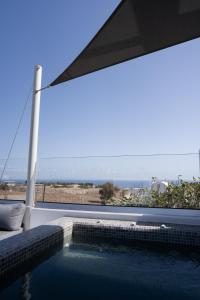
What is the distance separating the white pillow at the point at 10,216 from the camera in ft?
15.3

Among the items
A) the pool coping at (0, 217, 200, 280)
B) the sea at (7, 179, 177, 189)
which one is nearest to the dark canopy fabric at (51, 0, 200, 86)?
the pool coping at (0, 217, 200, 280)

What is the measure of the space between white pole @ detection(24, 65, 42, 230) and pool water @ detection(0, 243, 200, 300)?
4.89 ft

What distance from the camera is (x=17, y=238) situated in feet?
12.3

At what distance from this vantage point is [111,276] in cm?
344

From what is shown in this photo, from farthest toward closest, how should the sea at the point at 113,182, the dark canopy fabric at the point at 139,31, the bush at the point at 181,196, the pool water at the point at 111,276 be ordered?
the sea at the point at 113,182, the bush at the point at 181,196, the dark canopy fabric at the point at 139,31, the pool water at the point at 111,276

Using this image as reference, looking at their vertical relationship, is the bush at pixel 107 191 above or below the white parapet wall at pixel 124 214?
above

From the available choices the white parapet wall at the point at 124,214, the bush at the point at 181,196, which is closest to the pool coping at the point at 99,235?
the white parapet wall at the point at 124,214

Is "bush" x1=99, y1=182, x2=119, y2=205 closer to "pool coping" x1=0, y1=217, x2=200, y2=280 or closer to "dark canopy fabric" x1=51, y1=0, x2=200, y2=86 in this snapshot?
"pool coping" x1=0, y1=217, x2=200, y2=280

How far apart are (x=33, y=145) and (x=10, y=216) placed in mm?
1602

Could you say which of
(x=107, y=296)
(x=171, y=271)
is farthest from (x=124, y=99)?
(x=107, y=296)

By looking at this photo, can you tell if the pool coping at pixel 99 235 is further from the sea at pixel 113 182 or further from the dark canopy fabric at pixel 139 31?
the dark canopy fabric at pixel 139 31

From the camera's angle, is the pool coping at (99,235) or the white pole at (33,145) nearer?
the pool coping at (99,235)

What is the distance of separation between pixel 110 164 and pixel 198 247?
279 centimetres

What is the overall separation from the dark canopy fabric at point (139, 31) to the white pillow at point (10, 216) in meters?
2.54
